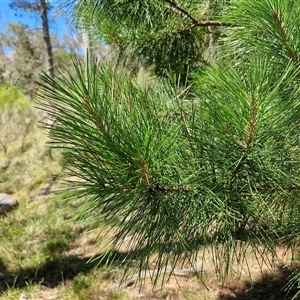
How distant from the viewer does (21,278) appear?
2.82m

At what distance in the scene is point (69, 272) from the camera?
2877 mm

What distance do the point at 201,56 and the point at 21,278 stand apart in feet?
7.15

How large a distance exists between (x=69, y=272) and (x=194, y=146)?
2.26 m

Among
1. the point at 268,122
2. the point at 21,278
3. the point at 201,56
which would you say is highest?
the point at 201,56

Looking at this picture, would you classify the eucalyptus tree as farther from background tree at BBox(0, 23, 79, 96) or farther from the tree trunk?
background tree at BBox(0, 23, 79, 96)

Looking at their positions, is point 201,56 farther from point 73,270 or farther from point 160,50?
point 73,270

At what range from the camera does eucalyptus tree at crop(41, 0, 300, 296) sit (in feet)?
2.56

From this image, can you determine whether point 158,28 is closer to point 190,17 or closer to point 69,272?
point 190,17

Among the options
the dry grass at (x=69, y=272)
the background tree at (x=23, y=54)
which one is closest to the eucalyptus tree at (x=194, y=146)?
the dry grass at (x=69, y=272)

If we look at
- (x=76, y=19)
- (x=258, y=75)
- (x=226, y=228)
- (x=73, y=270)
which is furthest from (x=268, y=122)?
(x=73, y=270)

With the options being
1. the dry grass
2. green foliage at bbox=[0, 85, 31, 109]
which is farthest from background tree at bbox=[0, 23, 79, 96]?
the dry grass

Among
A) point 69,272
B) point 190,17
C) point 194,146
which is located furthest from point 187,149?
point 69,272

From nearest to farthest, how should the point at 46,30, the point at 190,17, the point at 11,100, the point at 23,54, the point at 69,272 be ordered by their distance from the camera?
1. the point at 190,17
2. the point at 69,272
3. the point at 46,30
4. the point at 11,100
5. the point at 23,54

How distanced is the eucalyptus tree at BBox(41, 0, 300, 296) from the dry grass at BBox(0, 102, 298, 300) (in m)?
0.42
